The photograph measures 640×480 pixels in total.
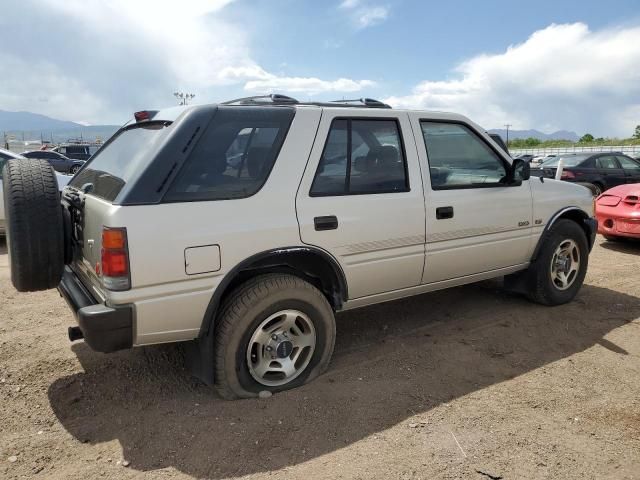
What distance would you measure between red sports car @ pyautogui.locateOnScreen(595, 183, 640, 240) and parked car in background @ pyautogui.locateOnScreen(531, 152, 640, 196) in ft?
15.0

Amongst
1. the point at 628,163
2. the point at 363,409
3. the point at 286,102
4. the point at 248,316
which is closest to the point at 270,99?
the point at 286,102

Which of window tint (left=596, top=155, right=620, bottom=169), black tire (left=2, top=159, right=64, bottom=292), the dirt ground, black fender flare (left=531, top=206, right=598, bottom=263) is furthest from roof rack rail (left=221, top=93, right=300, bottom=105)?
window tint (left=596, top=155, right=620, bottom=169)

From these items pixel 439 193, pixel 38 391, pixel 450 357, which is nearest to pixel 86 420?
pixel 38 391

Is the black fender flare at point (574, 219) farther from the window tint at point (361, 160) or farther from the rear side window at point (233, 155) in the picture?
the rear side window at point (233, 155)

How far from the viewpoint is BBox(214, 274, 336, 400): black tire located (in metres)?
2.96

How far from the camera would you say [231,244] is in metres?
2.85

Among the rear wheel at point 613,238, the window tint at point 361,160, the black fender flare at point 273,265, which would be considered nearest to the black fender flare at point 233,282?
the black fender flare at point 273,265

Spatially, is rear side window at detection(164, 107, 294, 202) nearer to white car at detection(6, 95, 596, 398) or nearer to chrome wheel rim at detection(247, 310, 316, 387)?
white car at detection(6, 95, 596, 398)

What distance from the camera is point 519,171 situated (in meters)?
4.22

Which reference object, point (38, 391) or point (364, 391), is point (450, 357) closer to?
point (364, 391)

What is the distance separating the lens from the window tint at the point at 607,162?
499 inches

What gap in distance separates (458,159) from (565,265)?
5.91 ft

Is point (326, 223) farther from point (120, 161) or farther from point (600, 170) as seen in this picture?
point (600, 170)

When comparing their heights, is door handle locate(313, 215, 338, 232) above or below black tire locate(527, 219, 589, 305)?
above
